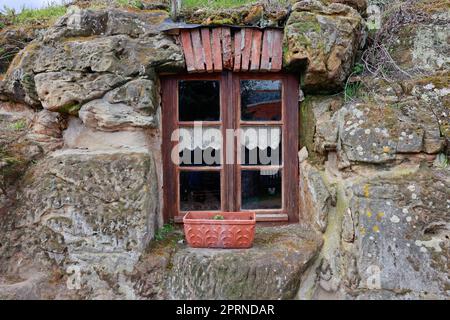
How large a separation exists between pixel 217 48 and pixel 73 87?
0.98 m

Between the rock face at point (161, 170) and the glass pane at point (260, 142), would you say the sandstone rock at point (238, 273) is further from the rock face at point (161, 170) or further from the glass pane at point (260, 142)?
the glass pane at point (260, 142)

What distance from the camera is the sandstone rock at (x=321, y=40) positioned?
7.27 feet

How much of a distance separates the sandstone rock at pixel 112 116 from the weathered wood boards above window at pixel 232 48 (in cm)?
48

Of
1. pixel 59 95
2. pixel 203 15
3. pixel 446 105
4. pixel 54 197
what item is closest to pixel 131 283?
pixel 54 197

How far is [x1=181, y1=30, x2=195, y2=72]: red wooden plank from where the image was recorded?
2350mm

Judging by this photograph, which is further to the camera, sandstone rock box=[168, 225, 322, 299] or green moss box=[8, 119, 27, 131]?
green moss box=[8, 119, 27, 131]

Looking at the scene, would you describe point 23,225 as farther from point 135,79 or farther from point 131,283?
point 135,79

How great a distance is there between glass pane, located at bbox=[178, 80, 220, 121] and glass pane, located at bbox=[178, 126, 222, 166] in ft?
0.30

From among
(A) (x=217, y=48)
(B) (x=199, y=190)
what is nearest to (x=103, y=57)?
(A) (x=217, y=48)

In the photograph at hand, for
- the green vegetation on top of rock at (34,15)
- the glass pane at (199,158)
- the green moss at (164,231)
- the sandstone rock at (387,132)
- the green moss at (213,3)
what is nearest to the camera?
the sandstone rock at (387,132)

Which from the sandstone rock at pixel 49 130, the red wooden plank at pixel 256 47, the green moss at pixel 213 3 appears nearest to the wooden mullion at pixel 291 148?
the red wooden plank at pixel 256 47

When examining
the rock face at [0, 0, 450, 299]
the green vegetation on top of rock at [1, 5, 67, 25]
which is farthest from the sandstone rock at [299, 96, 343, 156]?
the green vegetation on top of rock at [1, 5, 67, 25]

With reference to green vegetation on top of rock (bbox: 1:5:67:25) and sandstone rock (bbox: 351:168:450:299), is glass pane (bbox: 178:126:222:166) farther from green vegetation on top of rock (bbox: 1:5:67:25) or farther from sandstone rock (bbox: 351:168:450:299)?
green vegetation on top of rock (bbox: 1:5:67:25)

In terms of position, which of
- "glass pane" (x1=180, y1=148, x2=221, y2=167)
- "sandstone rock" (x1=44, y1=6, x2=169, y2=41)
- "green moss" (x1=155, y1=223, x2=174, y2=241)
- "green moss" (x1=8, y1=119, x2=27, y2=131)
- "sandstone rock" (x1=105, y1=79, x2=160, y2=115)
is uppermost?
"sandstone rock" (x1=44, y1=6, x2=169, y2=41)
